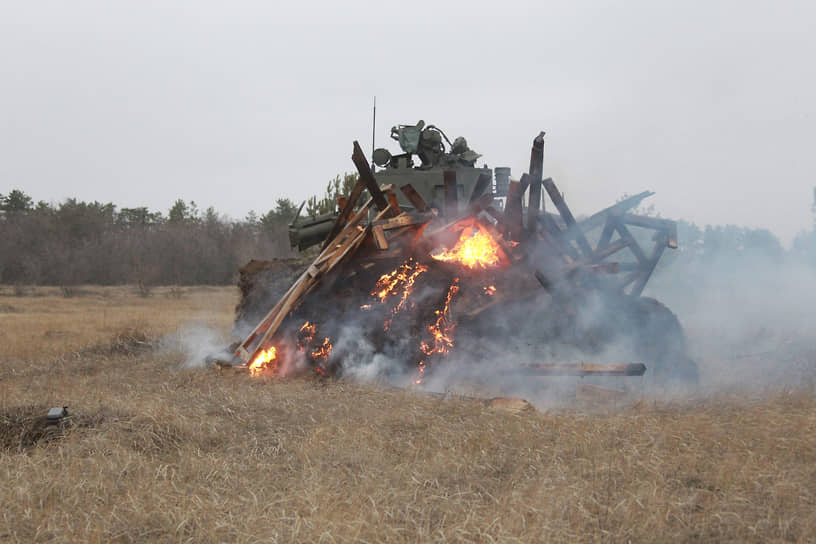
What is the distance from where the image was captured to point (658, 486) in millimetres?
4559

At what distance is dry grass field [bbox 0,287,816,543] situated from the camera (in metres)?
4.04

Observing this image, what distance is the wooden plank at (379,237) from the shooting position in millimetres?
8979

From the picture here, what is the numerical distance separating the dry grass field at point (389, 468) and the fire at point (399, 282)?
5.99ft

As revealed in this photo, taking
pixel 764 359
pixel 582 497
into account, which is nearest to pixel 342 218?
pixel 764 359

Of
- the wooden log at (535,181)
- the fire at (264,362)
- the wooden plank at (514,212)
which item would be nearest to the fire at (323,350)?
the fire at (264,362)

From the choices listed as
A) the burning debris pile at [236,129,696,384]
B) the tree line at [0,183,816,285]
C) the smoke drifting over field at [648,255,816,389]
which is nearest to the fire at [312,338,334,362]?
the burning debris pile at [236,129,696,384]

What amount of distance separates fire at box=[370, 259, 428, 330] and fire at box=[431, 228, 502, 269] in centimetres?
33

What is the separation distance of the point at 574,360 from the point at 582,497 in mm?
4828

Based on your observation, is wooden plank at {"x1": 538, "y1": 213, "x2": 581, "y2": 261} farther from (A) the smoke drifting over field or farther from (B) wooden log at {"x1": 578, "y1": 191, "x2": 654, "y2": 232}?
(A) the smoke drifting over field

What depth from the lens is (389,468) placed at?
16.6ft

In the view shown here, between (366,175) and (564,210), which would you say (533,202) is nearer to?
(564,210)

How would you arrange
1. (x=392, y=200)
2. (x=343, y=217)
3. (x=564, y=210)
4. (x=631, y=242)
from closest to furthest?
1. (x=631, y=242)
2. (x=564, y=210)
3. (x=392, y=200)
4. (x=343, y=217)

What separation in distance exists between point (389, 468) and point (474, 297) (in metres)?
4.48

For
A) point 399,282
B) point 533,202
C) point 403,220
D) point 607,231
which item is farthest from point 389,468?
point 607,231
